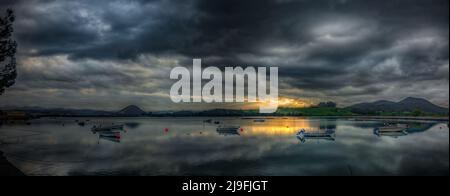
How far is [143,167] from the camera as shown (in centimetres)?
3197

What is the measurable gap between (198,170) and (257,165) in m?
7.79

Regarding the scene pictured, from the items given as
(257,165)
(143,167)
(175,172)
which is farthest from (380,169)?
(143,167)
